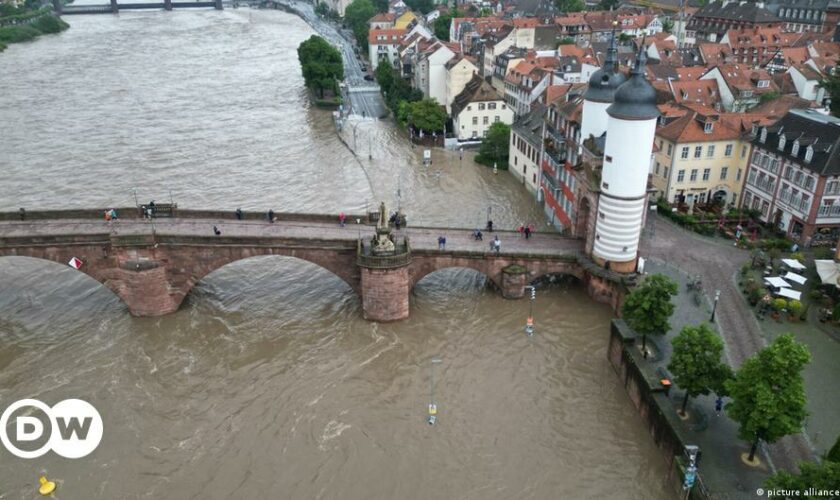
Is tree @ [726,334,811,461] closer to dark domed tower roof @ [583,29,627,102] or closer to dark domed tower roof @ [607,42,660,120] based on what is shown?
dark domed tower roof @ [607,42,660,120]

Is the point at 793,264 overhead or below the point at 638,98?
below

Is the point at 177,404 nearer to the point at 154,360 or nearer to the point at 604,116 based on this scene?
the point at 154,360

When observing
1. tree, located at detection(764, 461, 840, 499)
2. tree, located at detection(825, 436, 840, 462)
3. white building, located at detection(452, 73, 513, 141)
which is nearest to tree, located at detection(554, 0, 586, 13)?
white building, located at detection(452, 73, 513, 141)

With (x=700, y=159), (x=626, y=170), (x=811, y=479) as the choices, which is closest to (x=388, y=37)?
(x=700, y=159)

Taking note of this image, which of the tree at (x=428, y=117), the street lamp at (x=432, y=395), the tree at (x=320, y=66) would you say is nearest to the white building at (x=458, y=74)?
the tree at (x=428, y=117)

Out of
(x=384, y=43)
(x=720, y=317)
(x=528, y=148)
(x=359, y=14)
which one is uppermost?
(x=359, y=14)

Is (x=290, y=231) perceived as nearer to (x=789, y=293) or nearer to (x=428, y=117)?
(x=789, y=293)

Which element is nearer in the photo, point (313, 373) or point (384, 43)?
point (313, 373)
